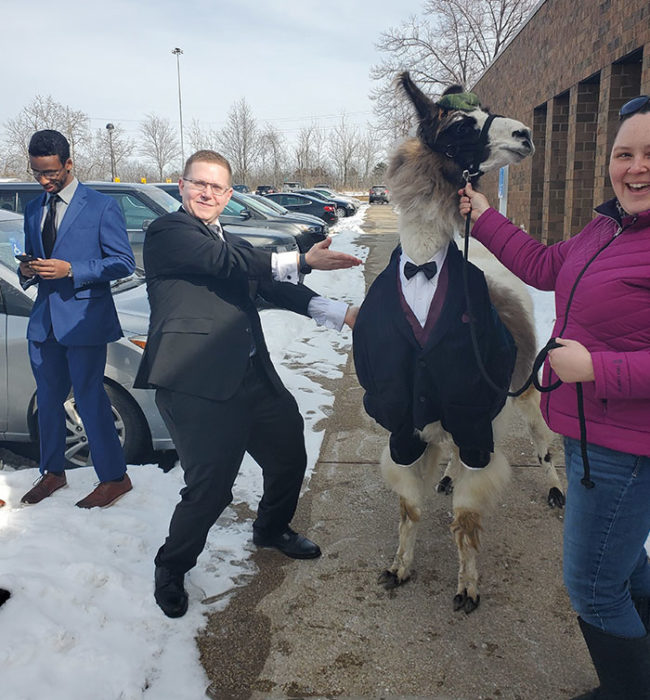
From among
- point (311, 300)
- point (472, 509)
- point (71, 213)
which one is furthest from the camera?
point (71, 213)

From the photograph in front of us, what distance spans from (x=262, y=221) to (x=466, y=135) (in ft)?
33.7

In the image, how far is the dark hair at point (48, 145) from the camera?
345 cm

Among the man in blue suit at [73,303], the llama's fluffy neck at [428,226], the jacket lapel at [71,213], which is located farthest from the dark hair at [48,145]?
the llama's fluffy neck at [428,226]

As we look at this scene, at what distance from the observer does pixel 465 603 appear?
113 inches

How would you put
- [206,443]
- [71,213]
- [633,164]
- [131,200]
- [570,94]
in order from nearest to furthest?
1. [633,164]
2. [206,443]
3. [71,213]
4. [131,200]
5. [570,94]

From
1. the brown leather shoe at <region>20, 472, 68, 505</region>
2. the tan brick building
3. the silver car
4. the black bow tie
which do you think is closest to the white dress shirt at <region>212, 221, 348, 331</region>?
the black bow tie

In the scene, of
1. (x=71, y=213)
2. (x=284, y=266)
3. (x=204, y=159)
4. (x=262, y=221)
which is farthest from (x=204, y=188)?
(x=262, y=221)

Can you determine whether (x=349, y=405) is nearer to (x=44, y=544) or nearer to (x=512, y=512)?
(x=512, y=512)

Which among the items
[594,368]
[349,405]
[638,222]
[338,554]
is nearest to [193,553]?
[338,554]

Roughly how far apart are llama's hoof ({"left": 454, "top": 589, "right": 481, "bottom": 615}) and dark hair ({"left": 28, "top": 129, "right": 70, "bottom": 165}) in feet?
10.6

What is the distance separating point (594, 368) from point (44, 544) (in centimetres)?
278

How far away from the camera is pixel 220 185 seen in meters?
2.78

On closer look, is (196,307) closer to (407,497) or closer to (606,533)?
(407,497)

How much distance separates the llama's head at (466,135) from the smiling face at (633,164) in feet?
2.78
